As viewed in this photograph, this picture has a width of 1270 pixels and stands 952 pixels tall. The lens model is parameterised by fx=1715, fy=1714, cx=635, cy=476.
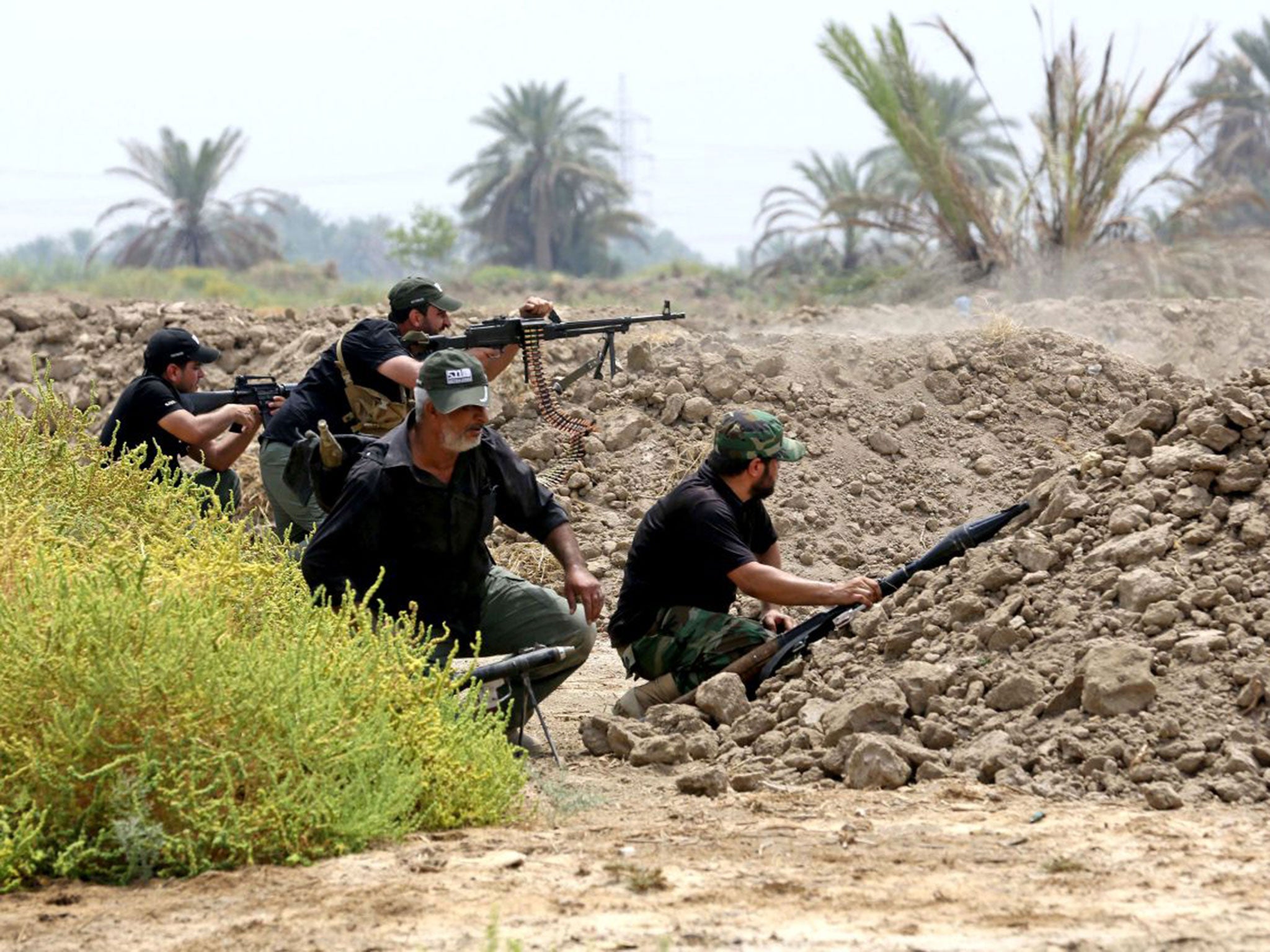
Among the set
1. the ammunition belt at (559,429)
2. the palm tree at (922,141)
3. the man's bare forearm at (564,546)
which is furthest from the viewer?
the palm tree at (922,141)

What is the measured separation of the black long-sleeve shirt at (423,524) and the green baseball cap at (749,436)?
2.24ft

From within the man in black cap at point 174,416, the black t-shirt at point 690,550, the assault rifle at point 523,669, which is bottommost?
the assault rifle at point 523,669

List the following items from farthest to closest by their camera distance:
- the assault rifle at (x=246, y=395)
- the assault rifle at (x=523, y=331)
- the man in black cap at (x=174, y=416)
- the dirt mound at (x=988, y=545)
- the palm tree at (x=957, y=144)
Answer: the palm tree at (x=957, y=144) → the assault rifle at (x=246, y=395) → the man in black cap at (x=174, y=416) → the assault rifle at (x=523, y=331) → the dirt mound at (x=988, y=545)

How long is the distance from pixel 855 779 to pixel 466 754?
123 cm

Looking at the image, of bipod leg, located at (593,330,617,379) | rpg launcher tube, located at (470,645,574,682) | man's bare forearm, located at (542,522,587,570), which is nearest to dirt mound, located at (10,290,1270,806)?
rpg launcher tube, located at (470,645,574,682)

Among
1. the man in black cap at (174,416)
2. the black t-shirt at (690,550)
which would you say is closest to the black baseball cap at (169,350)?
the man in black cap at (174,416)

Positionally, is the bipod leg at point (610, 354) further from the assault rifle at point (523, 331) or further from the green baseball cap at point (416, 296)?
the green baseball cap at point (416, 296)

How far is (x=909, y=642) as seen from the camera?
5.96m

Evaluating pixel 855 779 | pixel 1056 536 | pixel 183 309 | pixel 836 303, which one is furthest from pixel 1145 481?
pixel 836 303

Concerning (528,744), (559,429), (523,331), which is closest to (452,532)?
(528,744)

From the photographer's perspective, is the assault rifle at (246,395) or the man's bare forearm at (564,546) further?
the assault rifle at (246,395)

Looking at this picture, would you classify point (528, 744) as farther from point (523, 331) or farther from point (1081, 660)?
point (523, 331)

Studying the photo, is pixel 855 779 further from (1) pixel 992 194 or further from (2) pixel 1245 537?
(1) pixel 992 194

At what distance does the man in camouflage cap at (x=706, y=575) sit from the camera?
6.10 m
